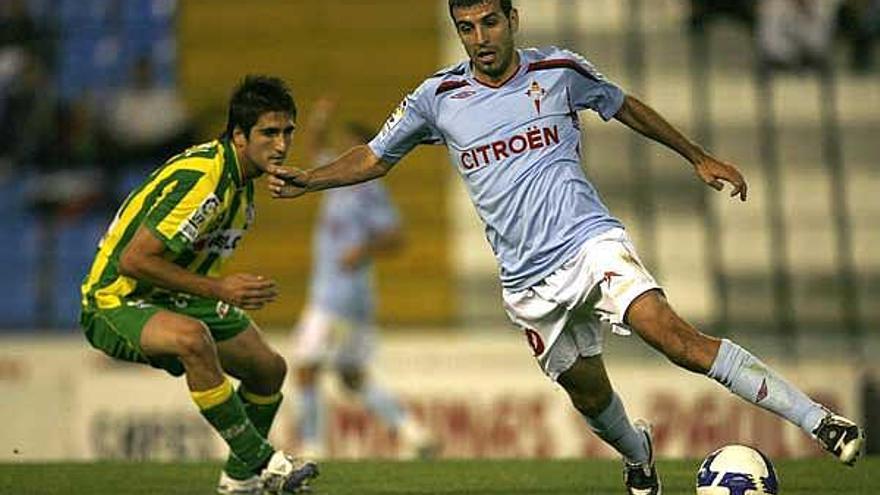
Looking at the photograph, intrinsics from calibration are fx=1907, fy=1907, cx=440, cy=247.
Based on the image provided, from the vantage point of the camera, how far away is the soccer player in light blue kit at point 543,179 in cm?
696

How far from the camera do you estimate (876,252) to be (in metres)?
15.1

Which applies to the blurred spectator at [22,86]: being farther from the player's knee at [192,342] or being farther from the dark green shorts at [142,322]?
the player's knee at [192,342]

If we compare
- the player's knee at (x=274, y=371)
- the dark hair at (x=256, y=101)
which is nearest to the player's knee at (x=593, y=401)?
the player's knee at (x=274, y=371)

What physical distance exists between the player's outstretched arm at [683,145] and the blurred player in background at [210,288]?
140cm

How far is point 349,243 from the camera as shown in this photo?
13961mm

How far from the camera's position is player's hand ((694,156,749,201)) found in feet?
23.0

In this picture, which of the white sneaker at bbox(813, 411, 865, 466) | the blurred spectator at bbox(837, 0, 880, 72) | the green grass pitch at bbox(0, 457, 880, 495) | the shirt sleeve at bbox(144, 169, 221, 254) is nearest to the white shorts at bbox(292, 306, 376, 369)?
the green grass pitch at bbox(0, 457, 880, 495)

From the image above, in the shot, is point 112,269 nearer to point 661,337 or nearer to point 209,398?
point 209,398

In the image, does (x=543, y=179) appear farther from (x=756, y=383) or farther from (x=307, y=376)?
(x=307, y=376)

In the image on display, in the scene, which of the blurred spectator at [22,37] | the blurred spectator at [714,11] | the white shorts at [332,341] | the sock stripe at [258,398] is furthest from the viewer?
the blurred spectator at [22,37]

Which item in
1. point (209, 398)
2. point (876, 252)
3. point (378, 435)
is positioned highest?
point (209, 398)

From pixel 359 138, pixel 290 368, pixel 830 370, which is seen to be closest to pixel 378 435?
pixel 290 368

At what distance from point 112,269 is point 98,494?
965 mm

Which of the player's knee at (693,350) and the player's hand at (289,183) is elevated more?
the player's hand at (289,183)
